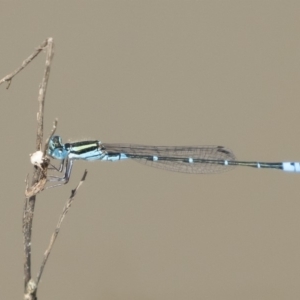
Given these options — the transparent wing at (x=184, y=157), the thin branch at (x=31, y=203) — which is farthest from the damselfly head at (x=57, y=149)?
the thin branch at (x=31, y=203)

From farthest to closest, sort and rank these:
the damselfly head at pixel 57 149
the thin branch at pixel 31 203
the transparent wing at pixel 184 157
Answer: the transparent wing at pixel 184 157 → the damselfly head at pixel 57 149 → the thin branch at pixel 31 203

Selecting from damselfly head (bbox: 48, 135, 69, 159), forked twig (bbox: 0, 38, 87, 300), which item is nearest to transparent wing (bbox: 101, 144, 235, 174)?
damselfly head (bbox: 48, 135, 69, 159)

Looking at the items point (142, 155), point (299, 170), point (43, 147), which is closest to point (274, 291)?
point (299, 170)

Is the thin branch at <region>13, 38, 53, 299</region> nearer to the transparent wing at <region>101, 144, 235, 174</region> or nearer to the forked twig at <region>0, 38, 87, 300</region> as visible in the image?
the forked twig at <region>0, 38, 87, 300</region>

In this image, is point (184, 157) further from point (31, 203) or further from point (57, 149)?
point (31, 203)

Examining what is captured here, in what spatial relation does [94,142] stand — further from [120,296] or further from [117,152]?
[120,296]

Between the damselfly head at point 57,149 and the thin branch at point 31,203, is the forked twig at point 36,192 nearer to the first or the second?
the thin branch at point 31,203
